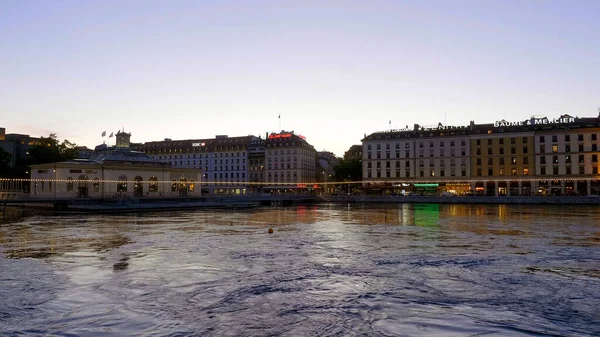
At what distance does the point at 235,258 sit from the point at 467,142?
123m

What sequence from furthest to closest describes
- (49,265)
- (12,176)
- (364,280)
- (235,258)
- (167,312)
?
(12,176)
(235,258)
(49,265)
(364,280)
(167,312)

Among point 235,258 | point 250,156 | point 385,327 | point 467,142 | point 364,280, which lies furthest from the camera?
point 250,156

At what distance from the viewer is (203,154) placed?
7170 inches

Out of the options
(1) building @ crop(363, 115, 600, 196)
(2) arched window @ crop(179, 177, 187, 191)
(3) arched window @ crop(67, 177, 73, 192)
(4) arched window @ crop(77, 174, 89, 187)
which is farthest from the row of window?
(3) arched window @ crop(67, 177, 73, 192)

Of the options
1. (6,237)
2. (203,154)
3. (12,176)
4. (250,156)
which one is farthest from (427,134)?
(6,237)

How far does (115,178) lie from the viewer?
10450 centimetres

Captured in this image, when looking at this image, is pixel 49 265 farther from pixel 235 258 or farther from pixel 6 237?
pixel 6 237

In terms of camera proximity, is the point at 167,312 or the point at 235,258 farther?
the point at 235,258

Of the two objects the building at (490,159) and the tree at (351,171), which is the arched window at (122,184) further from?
the tree at (351,171)

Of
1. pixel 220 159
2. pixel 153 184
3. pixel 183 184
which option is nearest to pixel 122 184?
pixel 153 184

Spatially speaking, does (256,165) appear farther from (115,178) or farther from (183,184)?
(115,178)

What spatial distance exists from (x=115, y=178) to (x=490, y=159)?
96.9m

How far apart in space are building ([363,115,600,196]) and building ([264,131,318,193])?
28.6m

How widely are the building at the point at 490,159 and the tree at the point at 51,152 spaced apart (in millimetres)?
86170
